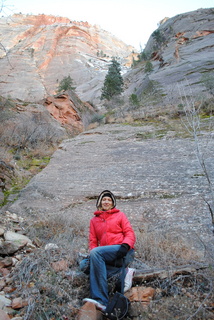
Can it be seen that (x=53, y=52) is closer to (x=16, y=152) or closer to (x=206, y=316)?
(x=16, y=152)

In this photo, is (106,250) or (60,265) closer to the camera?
(106,250)

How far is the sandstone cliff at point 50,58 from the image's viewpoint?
3712 centimetres

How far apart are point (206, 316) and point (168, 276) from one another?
1.74ft

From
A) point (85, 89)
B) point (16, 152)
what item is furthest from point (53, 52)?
point (16, 152)

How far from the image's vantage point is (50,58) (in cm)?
5278

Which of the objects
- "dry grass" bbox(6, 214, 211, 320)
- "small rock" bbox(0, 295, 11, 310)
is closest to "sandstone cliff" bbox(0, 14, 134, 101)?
"dry grass" bbox(6, 214, 211, 320)

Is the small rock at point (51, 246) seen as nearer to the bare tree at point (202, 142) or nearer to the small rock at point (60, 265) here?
the small rock at point (60, 265)

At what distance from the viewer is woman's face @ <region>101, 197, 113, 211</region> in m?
3.24

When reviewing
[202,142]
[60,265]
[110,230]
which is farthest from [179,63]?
[60,265]

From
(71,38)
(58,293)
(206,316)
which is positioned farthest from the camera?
(71,38)

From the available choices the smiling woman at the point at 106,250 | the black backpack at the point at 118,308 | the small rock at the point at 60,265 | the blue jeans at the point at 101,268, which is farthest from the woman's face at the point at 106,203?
the black backpack at the point at 118,308

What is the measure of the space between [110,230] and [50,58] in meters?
56.3

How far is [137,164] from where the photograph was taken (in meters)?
6.22

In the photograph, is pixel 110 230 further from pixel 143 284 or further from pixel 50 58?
pixel 50 58
